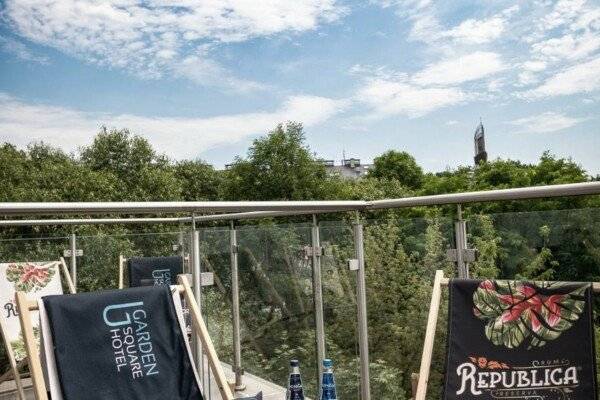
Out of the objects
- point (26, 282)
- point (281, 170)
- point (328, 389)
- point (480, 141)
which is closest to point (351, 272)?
point (328, 389)

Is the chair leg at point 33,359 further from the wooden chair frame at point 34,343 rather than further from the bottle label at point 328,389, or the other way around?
the bottle label at point 328,389

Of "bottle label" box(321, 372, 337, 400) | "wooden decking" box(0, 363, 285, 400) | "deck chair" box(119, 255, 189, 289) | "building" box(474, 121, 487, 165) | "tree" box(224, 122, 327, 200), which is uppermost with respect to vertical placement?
"building" box(474, 121, 487, 165)

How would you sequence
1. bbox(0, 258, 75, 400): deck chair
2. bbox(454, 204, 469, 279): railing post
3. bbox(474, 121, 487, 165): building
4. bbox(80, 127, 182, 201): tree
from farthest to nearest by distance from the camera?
1. bbox(474, 121, 487, 165): building
2. bbox(80, 127, 182, 201): tree
3. bbox(0, 258, 75, 400): deck chair
4. bbox(454, 204, 469, 279): railing post

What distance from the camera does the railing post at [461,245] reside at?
267 cm

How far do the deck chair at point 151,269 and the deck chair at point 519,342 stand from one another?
242 centimetres

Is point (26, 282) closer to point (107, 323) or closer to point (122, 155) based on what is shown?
point (107, 323)

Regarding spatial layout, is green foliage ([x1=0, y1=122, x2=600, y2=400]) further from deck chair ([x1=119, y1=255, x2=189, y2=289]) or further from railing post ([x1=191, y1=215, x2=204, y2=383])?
railing post ([x1=191, y1=215, x2=204, y2=383])

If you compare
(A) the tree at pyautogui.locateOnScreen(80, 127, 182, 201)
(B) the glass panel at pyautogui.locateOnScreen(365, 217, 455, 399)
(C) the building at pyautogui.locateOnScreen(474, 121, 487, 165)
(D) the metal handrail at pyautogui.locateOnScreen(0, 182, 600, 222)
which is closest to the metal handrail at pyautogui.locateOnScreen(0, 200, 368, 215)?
(D) the metal handrail at pyautogui.locateOnScreen(0, 182, 600, 222)

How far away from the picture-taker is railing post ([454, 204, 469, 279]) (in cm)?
267

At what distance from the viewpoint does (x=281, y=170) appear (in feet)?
66.1

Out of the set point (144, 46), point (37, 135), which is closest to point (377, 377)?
point (37, 135)

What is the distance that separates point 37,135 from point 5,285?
22.9 metres

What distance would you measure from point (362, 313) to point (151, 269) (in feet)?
6.00

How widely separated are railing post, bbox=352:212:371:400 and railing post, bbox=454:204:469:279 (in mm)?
716
